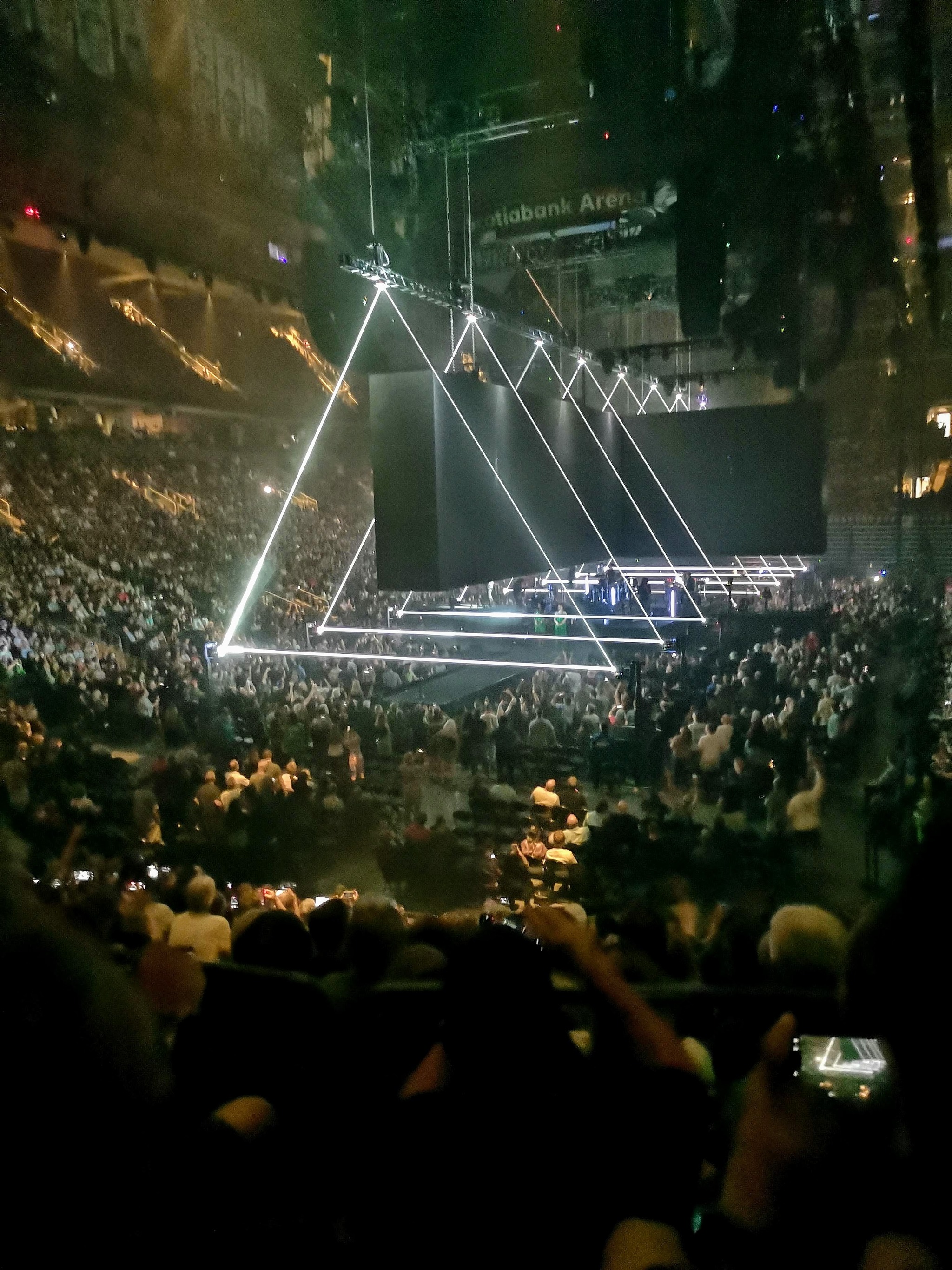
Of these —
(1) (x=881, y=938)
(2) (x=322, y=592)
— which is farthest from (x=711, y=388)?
(1) (x=881, y=938)

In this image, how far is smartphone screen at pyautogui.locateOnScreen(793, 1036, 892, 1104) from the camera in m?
1.03

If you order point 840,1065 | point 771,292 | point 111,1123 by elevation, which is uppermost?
point 771,292

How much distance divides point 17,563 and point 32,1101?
4.99m

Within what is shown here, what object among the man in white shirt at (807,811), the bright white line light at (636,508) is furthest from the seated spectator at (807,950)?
the bright white line light at (636,508)

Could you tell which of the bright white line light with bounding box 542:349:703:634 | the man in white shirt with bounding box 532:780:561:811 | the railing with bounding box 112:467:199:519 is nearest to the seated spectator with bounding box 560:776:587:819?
the man in white shirt with bounding box 532:780:561:811

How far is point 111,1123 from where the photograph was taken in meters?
1.18

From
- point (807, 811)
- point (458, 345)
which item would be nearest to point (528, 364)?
point (458, 345)

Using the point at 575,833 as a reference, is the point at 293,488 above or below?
above

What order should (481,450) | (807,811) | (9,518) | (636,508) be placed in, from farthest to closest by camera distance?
(636,508) < (481,450) < (9,518) < (807,811)

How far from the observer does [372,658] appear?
607cm

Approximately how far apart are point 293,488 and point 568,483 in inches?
97.3

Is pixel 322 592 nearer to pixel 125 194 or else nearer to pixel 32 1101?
pixel 125 194

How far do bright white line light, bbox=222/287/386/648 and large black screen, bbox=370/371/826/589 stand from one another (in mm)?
948

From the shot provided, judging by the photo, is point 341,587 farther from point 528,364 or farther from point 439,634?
point 528,364
